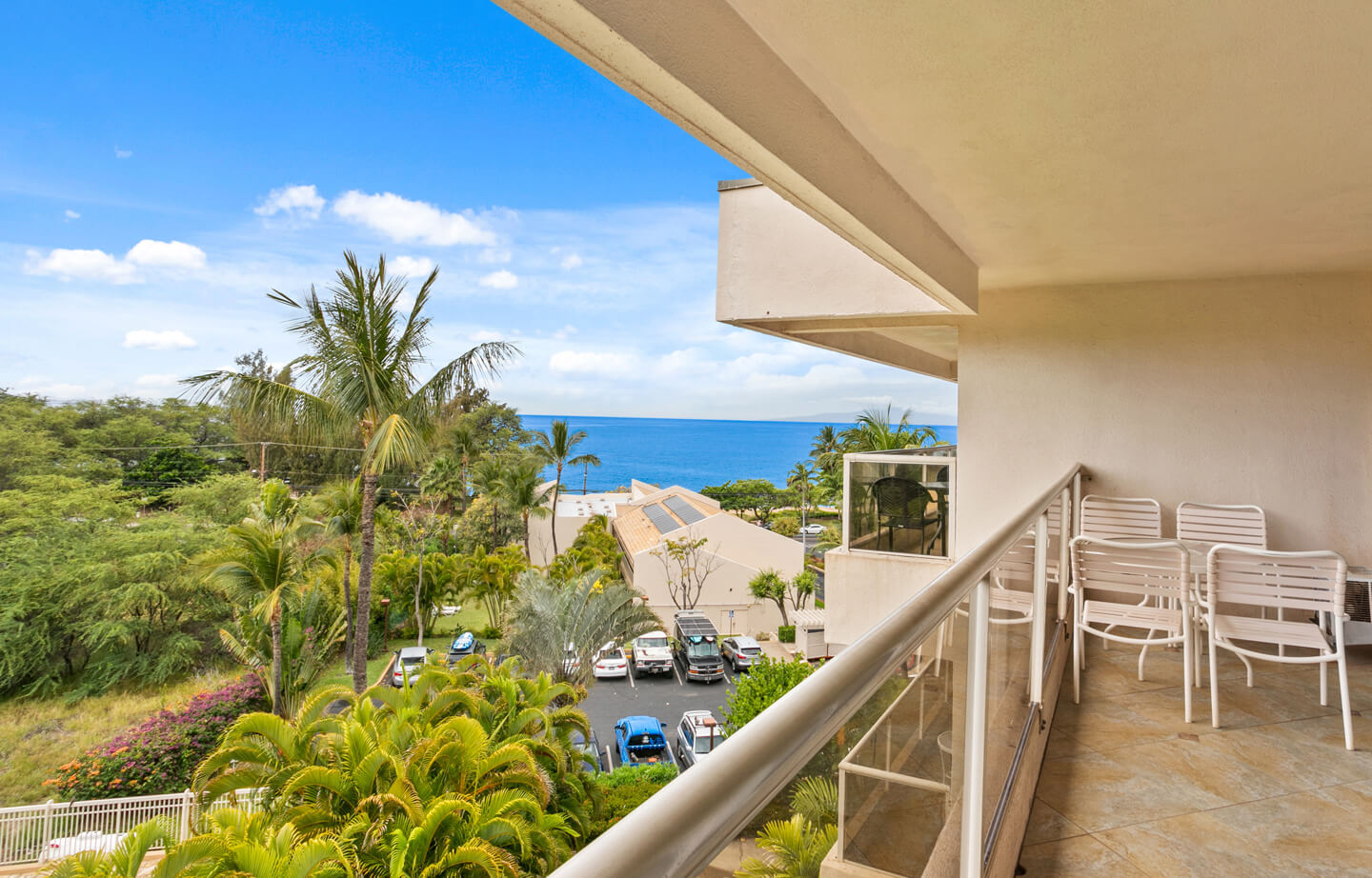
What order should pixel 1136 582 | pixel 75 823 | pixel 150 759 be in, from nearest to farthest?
pixel 1136 582 < pixel 75 823 < pixel 150 759

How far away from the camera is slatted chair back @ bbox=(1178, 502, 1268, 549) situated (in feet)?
15.0

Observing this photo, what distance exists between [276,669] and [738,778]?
20.7m

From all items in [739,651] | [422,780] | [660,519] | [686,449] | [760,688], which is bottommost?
[739,651]

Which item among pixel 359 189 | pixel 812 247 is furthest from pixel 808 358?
pixel 812 247

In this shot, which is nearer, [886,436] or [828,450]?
[886,436]

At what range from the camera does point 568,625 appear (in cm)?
1411

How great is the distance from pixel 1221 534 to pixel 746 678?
31.2ft

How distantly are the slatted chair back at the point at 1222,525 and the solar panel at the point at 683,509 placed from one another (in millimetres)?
23315

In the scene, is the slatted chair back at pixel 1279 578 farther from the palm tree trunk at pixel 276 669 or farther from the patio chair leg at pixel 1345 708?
the palm tree trunk at pixel 276 669

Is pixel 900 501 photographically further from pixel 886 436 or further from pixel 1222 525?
pixel 886 436

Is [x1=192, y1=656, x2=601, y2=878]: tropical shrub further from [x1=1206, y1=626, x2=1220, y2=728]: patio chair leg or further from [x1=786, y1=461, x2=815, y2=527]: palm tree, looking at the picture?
[x1=786, y1=461, x2=815, y2=527]: palm tree

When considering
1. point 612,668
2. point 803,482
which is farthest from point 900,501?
point 803,482

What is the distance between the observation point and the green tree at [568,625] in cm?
1411

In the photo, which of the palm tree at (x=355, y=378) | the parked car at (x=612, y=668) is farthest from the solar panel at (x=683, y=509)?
the palm tree at (x=355, y=378)
